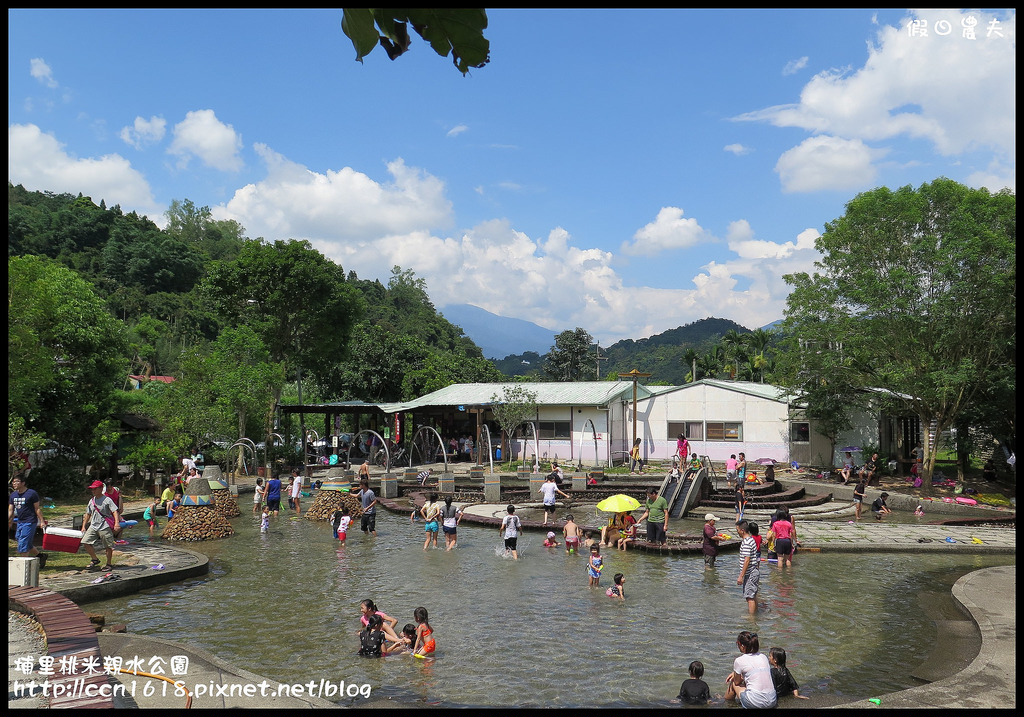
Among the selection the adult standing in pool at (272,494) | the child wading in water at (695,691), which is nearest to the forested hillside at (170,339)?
the adult standing in pool at (272,494)

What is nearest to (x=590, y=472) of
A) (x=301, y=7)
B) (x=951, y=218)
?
(x=951, y=218)

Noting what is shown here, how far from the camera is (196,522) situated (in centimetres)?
1909

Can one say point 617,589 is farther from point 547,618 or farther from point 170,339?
point 170,339

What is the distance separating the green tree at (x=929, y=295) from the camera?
22.8 metres

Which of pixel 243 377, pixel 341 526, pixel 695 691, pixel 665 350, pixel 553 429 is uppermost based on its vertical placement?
pixel 665 350

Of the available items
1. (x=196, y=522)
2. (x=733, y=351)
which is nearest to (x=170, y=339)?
(x=196, y=522)

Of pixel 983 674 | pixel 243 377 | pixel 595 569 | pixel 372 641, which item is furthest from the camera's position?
pixel 243 377

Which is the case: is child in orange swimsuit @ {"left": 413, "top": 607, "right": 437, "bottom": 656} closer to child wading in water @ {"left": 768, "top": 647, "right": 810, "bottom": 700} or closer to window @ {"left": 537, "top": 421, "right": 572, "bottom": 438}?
child wading in water @ {"left": 768, "top": 647, "right": 810, "bottom": 700}

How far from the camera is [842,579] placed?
1470cm

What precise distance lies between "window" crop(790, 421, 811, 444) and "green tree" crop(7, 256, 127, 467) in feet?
105

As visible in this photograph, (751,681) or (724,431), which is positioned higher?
(724,431)

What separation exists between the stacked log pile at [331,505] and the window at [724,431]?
21.0 m

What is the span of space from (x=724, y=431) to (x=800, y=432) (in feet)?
12.6

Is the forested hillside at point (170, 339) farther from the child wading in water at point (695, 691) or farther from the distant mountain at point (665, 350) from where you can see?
the distant mountain at point (665, 350)
